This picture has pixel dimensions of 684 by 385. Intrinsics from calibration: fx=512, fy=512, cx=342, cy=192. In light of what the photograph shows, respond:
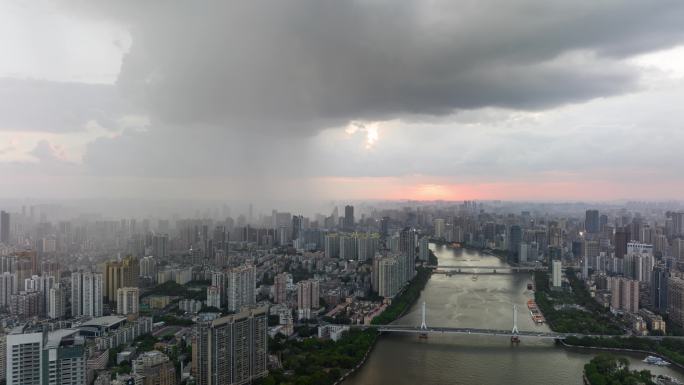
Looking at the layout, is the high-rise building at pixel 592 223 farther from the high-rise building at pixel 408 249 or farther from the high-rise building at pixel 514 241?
the high-rise building at pixel 408 249

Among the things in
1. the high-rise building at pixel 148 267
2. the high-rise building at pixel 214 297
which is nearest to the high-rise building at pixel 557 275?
the high-rise building at pixel 214 297

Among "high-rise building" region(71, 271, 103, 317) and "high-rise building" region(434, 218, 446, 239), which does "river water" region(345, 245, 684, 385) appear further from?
"high-rise building" region(434, 218, 446, 239)

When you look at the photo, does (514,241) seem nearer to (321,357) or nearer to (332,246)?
(332,246)

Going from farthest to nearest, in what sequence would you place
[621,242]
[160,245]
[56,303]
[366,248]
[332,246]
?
1. [332,246]
2. [366,248]
3. [621,242]
4. [160,245]
5. [56,303]

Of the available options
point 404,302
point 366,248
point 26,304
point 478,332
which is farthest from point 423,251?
point 26,304

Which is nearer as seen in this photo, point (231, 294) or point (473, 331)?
point (473, 331)
